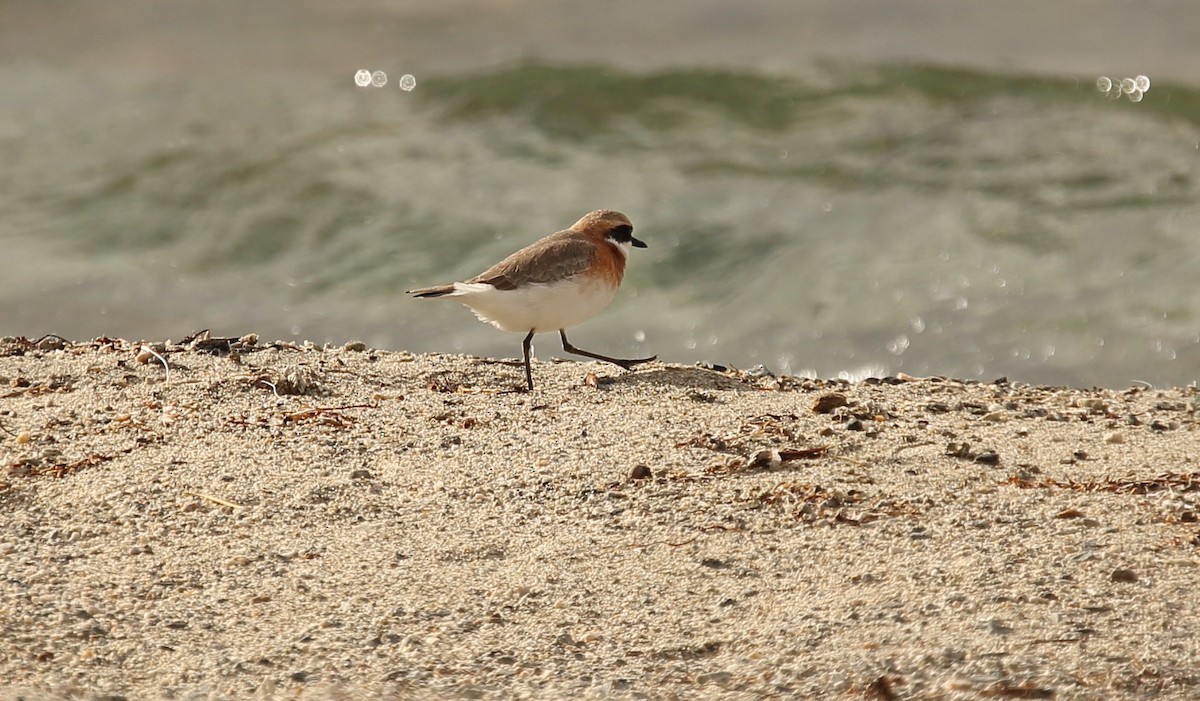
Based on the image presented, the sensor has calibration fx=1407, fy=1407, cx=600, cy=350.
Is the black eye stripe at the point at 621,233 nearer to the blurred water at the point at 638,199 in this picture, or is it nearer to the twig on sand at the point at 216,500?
the blurred water at the point at 638,199

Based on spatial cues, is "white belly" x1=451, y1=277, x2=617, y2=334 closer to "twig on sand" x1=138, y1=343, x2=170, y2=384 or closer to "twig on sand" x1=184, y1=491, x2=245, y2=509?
"twig on sand" x1=138, y1=343, x2=170, y2=384

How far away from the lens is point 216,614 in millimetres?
3404

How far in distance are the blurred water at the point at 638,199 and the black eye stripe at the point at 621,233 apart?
221 cm

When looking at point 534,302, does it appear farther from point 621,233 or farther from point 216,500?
point 216,500

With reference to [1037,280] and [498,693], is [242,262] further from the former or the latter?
[498,693]

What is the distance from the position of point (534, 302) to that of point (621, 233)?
777 millimetres

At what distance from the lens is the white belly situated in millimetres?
5910

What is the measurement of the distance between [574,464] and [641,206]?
20.9 feet

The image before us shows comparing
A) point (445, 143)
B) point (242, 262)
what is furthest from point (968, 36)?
point (242, 262)

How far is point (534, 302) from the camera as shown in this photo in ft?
19.4

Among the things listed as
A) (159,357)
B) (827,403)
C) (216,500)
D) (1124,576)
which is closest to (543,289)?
(827,403)

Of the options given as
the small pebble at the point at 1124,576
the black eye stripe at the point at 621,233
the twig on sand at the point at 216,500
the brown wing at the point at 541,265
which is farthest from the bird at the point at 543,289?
the small pebble at the point at 1124,576

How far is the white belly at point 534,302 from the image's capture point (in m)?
5.91

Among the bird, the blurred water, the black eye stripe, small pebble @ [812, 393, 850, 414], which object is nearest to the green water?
the blurred water
